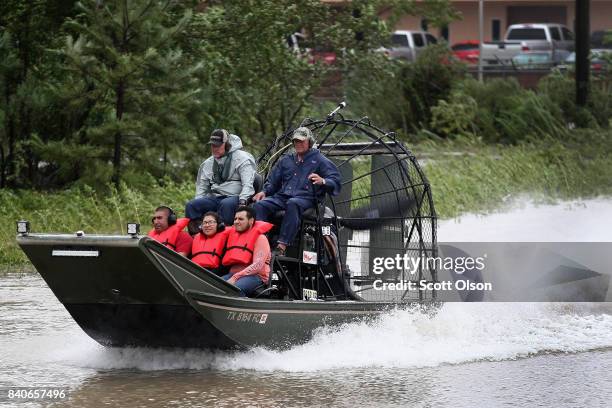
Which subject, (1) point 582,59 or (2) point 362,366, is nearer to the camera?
(2) point 362,366

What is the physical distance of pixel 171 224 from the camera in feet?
41.4

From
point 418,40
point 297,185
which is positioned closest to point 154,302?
point 297,185

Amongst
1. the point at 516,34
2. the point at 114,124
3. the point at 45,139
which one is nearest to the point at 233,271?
the point at 114,124

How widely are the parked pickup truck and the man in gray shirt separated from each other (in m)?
31.4

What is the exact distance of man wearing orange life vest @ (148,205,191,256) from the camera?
1250 centimetres

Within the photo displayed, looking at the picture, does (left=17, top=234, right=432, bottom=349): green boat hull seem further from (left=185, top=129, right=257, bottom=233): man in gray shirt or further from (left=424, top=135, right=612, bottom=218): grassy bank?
(left=424, top=135, right=612, bottom=218): grassy bank

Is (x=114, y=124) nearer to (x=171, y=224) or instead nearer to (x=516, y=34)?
(x=171, y=224)

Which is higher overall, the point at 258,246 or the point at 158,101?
the point at 158,101

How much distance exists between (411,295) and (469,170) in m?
10.6

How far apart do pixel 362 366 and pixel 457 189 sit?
11.4m

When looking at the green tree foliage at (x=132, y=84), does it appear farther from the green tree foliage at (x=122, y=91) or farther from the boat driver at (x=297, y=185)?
the boat driver at (x=297, y=185)

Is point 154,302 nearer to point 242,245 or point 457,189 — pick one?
point 242,245

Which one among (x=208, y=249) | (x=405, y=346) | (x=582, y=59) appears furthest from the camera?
(x=582, y=59)

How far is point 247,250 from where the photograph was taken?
12.2 metres
